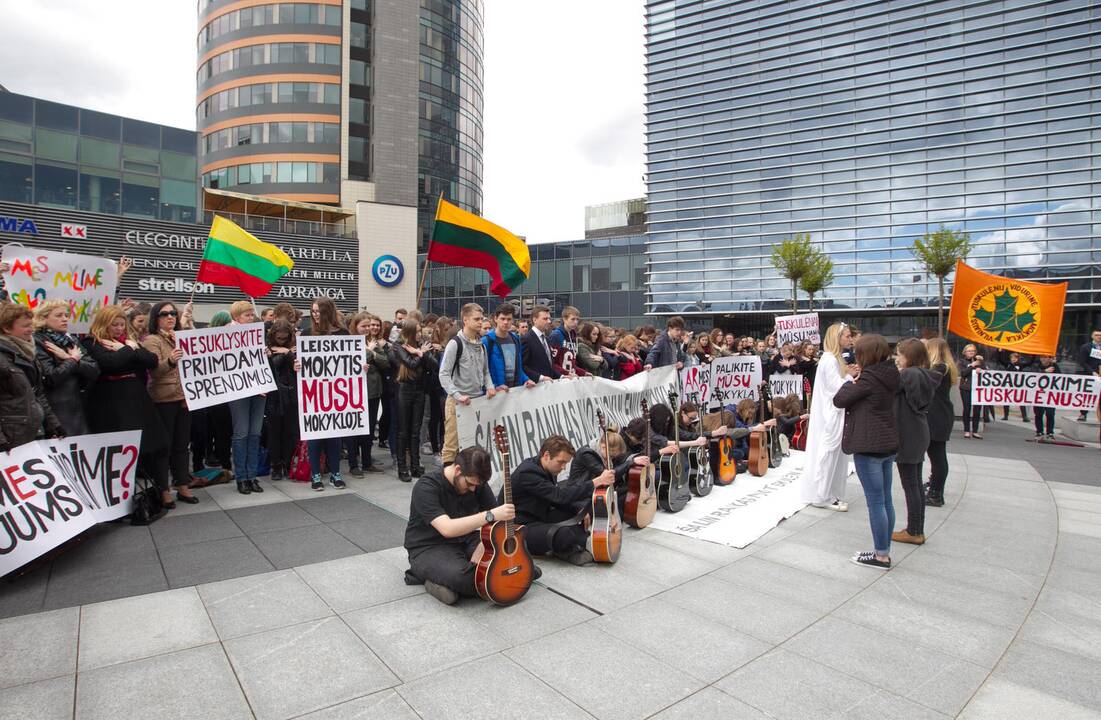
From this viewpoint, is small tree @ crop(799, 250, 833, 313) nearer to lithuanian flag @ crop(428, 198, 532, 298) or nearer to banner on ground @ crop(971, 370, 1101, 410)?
banner on ground @ crop(971, 370, 1101, 410)

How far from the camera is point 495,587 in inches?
155

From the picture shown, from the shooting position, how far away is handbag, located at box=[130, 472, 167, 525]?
559 centimetres

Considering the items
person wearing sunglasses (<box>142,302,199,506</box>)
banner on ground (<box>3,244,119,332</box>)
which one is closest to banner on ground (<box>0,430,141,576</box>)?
person wearing sunglasses (<box>142,302,199,506</box>)

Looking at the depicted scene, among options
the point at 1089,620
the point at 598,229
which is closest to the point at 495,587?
the point at 1089,620

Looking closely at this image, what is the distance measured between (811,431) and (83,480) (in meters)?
7.28

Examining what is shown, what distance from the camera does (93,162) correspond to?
2841cm

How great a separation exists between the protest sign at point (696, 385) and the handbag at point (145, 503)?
6.97 m

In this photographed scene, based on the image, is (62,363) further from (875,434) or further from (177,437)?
(875,434)

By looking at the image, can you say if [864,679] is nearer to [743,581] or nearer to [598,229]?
[743,581]

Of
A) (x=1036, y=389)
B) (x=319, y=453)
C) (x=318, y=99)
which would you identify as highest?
(x=318, y=99)

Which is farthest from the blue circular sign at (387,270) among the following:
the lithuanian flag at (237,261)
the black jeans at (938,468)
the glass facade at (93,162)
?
the black jeans at (938,468)

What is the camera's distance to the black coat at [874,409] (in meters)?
5.06

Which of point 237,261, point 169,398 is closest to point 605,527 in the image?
point 169,398

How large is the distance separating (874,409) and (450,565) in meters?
3.70
